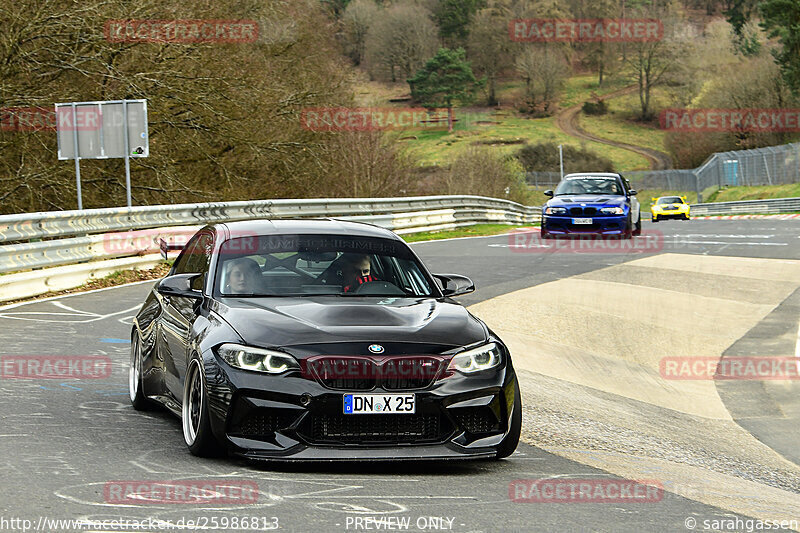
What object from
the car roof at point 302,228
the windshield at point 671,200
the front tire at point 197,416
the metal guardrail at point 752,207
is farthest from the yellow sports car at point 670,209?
the front tire at point 197,416

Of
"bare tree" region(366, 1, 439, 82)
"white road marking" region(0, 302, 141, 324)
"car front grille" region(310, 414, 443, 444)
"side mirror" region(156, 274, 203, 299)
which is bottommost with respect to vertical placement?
"white road marking" region(0, 302, 141, 324)

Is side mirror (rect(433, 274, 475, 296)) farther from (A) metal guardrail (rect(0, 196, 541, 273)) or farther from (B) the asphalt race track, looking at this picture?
(A) metal guardrail (rect(0, 196, 541, 273))

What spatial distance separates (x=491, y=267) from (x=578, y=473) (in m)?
13.8

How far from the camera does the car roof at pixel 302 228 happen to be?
25.1ft

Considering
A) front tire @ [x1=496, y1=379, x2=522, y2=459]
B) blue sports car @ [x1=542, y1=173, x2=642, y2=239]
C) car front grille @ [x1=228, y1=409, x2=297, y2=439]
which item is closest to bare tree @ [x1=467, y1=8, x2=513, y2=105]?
blue sports car @ [x1=542, y1=173, x2=642, y2=239]

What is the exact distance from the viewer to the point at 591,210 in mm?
25641

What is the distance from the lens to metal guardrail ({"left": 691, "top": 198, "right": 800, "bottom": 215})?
56.2m

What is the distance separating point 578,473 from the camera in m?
6.57

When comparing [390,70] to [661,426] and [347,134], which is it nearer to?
[347,134]

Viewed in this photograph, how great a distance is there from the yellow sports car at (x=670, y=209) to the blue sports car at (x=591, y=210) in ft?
96.9

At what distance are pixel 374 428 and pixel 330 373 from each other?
0.39m

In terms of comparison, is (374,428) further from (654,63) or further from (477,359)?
(654,63)

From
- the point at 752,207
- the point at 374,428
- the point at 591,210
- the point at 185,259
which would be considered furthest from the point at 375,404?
the point at 752,207

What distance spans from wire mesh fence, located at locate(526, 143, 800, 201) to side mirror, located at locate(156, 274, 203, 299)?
63.7 m
